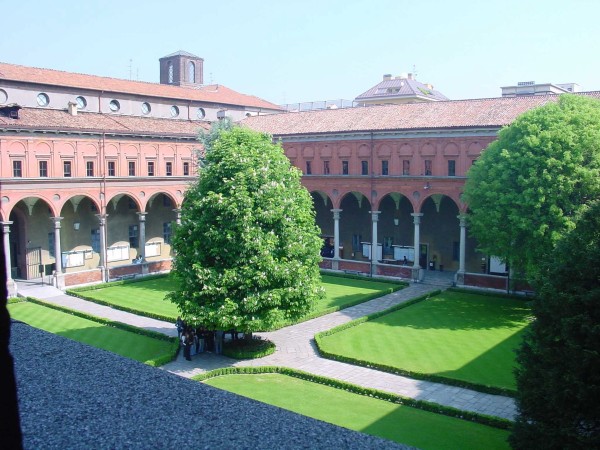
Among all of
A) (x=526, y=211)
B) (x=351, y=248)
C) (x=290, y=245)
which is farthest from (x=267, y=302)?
(x=351, y=248)

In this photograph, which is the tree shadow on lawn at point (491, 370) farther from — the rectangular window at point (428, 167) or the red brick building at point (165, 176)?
the rectangular window at point (428, 167)

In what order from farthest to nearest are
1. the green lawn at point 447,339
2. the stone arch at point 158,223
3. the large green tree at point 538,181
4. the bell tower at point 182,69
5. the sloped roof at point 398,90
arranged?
the sloped roof at point 398,90 → the bell tower at point 182,69 → the stone arch at point 158,223 → the large green tree at point 538,181 → the green lawn at point 447,339

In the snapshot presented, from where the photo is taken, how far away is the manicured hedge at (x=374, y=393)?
61.3 ft

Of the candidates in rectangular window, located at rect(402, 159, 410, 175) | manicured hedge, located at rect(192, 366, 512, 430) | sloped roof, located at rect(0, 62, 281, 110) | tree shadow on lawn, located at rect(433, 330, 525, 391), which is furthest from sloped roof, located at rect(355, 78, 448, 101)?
manicured hedge, located at rect(192, 366, 512, 430)

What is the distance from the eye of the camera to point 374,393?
2098cm

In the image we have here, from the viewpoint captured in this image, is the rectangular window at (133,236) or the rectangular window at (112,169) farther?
the rectangular window at (133,236)

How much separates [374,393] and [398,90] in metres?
66.8

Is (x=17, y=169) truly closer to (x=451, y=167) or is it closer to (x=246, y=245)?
(x=246, y=245)

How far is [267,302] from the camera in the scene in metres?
24.3

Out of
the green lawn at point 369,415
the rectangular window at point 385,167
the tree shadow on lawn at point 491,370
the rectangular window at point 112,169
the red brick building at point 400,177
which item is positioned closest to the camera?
the green lawn at point 369,415

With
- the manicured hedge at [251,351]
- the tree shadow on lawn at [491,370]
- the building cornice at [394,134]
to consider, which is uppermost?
the building cornice at [394,134]

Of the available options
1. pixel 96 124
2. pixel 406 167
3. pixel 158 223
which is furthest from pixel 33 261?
→ pixel 406 167

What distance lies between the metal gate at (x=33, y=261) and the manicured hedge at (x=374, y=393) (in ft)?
81.8

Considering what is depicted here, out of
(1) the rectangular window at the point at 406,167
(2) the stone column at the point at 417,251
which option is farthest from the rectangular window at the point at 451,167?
(2) the stone column at the point at 417,251
